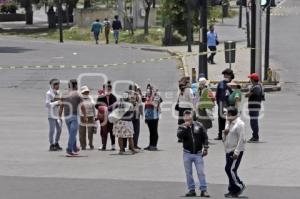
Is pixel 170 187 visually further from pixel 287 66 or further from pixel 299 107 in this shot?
pixel 287 66

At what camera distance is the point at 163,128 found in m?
26.2

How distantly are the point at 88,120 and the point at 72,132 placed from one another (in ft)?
3.44

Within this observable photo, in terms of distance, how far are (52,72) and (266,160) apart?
22187 millimetres

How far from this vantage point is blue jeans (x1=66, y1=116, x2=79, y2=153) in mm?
20828

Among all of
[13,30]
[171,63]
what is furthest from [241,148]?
[13,30]

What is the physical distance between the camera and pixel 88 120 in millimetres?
21922

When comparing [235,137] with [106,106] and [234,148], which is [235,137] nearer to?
[234,148]

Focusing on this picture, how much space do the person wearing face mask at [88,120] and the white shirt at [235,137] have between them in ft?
21.1

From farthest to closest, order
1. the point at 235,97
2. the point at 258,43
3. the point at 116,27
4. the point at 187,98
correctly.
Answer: the point at 116,27
the point at 258,43
the point at 187,98
the point at 235,97

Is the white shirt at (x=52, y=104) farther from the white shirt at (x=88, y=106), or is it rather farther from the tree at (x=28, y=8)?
the tree at (x=28, y=8)

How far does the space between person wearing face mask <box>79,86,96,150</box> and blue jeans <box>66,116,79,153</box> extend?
0.58 meters

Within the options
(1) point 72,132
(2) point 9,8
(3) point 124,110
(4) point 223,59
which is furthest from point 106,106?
(2) point 9,8

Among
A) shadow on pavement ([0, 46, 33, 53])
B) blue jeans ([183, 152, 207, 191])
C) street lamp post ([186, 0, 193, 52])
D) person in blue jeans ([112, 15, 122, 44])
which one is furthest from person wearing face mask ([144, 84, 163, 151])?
person in blue jeans ([112, 15, 122, 44])

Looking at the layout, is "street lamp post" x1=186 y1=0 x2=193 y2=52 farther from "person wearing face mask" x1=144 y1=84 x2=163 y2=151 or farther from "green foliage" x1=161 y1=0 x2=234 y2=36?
"person wearing face mask" x1=144 y1=84 x2=163 y2=151
